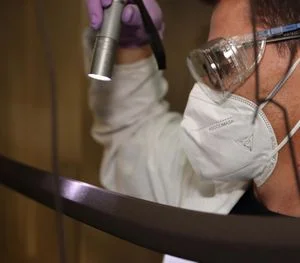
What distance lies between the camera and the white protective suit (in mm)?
886

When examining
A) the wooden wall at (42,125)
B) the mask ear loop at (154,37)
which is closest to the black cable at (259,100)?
the mask ear loop at (154,37)

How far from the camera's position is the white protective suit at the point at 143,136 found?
0.89 meters

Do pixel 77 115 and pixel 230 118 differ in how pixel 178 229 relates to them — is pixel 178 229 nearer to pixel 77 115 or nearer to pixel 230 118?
pixel 230 118

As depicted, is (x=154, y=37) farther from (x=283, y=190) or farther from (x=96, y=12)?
(x=283, y=190)

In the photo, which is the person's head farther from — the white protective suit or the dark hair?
the white protective suit

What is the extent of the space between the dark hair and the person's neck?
0.14m

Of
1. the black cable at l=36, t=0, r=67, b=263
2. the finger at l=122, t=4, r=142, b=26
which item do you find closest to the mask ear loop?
the finger at l=122, t=4, r=142, b=26

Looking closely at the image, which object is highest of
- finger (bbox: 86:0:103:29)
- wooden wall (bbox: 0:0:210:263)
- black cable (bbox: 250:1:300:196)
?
finger (bbox: 86:0:103:29)

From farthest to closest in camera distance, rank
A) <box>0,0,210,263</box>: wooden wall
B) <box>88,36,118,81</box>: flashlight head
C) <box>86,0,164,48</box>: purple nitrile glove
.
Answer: <box>0,0,210,263</box>: wooden wall, <box>86,0,164,48</box>: purple nitrile glove, <box>88,36,118,81</box>: flashlight head

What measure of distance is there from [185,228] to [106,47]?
10.3 inches

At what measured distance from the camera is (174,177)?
2.96 ft

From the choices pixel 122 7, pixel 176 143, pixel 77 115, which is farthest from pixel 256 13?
pixel 77 115

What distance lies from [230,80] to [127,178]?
283mm

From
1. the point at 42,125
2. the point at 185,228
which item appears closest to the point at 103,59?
the point at 185,228
